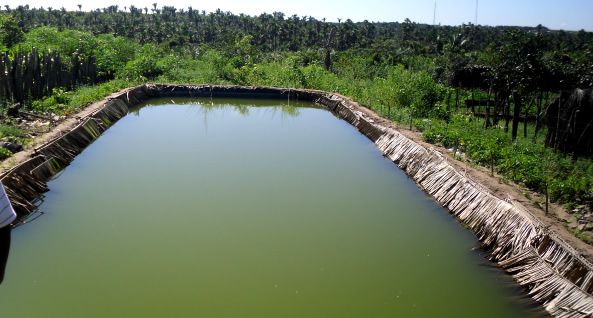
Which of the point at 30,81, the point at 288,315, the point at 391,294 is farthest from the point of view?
the point at 30,81

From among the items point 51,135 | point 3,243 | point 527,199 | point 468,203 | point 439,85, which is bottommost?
point 468,203

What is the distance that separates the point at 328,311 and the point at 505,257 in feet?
8.00

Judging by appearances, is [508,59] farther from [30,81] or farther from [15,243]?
[30,81]

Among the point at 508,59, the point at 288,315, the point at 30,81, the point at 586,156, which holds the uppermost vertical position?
the point at 508,59

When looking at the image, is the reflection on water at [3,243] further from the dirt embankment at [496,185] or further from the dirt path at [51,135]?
the dirt path at [51,135]

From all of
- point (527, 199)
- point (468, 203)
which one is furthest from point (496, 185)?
point (468, 203)

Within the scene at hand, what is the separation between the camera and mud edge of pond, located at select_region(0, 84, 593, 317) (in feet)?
16.6

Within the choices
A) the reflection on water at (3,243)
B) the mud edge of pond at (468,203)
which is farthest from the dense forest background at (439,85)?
the reflection on water at (3,243)

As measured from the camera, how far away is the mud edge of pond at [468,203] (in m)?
5.05

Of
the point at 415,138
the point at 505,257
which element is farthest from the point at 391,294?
the point at 415,138

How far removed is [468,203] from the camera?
24.0 ft

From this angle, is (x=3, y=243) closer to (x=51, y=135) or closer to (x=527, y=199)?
(x=527, y=199)

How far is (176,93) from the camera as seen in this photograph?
1862 centimetres

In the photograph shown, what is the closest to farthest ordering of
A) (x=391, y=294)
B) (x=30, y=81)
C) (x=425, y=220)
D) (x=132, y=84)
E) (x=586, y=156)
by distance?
(x=391, y=294) → (x=425, y=220) → (x=586, y=156) → (x=30, y=81) → (x=132, y=84)
